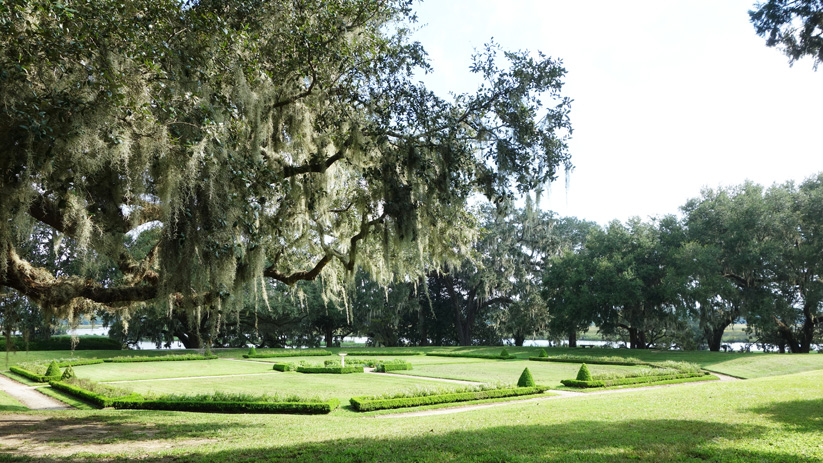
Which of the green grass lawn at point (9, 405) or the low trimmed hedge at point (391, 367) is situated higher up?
the green grass lawn at point (9, 405)

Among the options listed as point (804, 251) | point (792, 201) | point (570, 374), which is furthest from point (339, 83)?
point (792, 201)

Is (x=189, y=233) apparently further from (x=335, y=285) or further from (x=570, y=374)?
(x=570, y=374)

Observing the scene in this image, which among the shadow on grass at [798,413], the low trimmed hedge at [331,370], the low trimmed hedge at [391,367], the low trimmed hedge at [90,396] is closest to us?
the shadow on grass at [798,413]

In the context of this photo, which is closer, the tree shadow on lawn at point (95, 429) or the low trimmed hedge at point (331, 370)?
the tree shadow on lawn at point (95, 429)

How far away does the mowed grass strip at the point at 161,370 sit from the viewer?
63.8 feet

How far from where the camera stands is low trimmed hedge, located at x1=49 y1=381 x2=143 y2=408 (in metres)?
12.3

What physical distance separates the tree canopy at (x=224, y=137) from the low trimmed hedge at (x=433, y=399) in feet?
11.9

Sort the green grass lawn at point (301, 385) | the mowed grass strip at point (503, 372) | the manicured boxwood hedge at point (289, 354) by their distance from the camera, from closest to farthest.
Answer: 1. the green grass lawn at point (301, 385)
2. the mowed grass strip at point (503, 372)
3. the manicured boxwood hedge at point (289, 354)

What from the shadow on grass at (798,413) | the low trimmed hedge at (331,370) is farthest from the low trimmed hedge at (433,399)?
the low trimmed hedge at (331,370)

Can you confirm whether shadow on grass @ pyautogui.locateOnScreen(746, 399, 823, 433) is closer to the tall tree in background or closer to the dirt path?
the tall tree in background

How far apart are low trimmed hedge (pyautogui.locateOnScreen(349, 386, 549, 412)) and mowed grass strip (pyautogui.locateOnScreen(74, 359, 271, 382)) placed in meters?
10.6

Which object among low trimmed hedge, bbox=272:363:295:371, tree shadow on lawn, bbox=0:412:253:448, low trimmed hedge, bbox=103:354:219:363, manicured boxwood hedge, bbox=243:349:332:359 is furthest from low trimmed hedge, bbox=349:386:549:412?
manicured boxwood hedge, bbox=243:349:332:359

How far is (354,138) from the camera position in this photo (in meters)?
9.20

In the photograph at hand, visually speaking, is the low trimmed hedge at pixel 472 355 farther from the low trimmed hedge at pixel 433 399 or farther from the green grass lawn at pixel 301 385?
the low trimmed hedge at pixel 433 399
